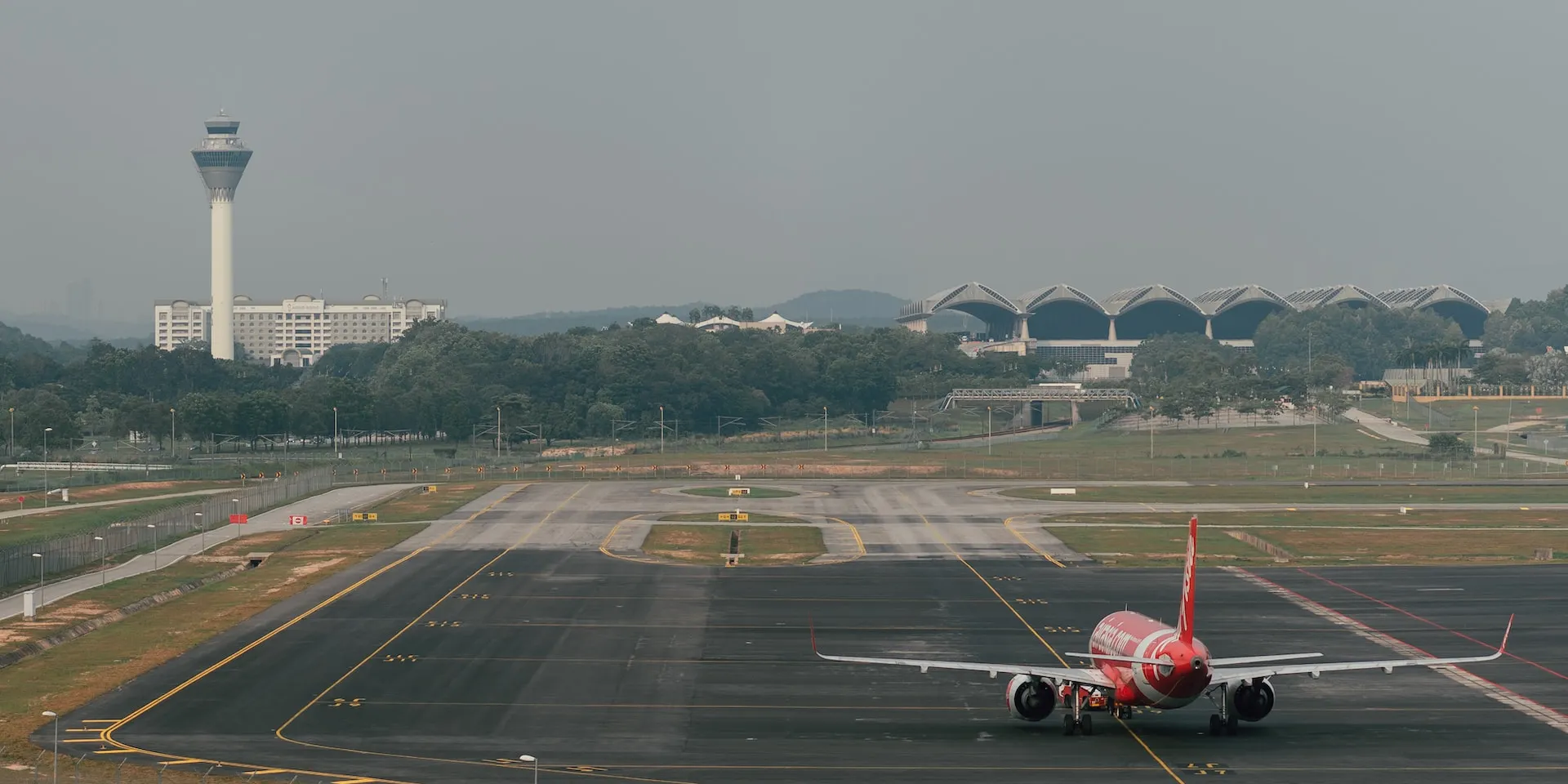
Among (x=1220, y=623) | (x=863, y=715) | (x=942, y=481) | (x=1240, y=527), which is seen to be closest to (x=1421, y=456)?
(x=942, y=481)

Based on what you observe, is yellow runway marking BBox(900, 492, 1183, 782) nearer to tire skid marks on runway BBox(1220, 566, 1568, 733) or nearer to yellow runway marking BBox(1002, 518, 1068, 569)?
yellow runway marking BBox(1002, 518, 1068, 569)

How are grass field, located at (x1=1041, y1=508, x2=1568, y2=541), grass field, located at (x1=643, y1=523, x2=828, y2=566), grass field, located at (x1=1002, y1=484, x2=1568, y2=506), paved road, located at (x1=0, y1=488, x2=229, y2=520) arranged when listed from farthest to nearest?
1. grass field, located at (x1=1002, y1=484, x2=1568, y2=506)
2. paved road, located at (x1=0, y1=488, x2=229, y2=520)
3. grass field, located at (x1=1041, y1=508, x2=1568, y2=541)
4. grass field, located at (x1=643, y1=523, x2=828, y2=566)

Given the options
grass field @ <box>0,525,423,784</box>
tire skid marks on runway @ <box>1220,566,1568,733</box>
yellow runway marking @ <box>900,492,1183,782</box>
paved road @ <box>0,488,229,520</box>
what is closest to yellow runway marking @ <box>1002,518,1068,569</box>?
yellow runway marking @ <box>900,492,1183,782</box>

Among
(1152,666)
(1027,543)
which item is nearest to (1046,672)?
(1152,666)

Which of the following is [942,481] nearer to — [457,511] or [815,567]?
[457,511]

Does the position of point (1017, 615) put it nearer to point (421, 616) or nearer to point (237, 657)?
point (421, 616)
